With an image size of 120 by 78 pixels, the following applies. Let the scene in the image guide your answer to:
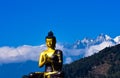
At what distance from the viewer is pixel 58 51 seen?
15000 mm

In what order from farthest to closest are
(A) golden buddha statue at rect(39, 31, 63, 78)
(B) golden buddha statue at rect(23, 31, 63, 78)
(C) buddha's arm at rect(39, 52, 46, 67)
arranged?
(C) buddha's arm at rect(39, 52, 46, 67) → (A) golden buddha statue at rect(39, 31, 63, 78) → (B) golden buddha statue at rect(23, 31, 63, 78)

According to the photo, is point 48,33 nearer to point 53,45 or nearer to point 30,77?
point 53,45

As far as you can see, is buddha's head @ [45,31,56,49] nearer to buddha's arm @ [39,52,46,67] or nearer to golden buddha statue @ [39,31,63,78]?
golden buddha statue @ [39,31,63,78]

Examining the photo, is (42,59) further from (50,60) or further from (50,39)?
(50,39)


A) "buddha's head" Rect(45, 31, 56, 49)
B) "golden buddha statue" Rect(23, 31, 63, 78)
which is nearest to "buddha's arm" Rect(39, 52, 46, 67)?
"golden buddha statue" Rect(23, 31, 63, 78)

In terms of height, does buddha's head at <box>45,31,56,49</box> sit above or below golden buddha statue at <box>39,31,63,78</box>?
above

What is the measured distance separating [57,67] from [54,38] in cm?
81

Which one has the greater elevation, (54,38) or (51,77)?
(54,38)

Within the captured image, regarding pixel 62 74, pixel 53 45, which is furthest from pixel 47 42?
pixel 62 74

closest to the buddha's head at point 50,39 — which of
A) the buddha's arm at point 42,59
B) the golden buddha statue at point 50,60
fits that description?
the golden buddha statue at point 50,60

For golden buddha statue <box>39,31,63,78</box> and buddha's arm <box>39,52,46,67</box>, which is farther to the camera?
buddha's arm <box>39,52,46,67</box>

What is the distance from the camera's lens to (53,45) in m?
14.9

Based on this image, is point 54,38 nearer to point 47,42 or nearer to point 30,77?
point 47,42

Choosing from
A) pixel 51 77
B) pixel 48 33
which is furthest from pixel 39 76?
pixel 48 33
